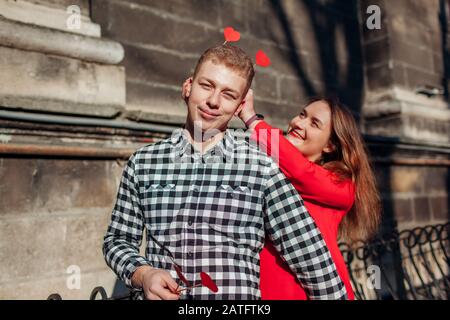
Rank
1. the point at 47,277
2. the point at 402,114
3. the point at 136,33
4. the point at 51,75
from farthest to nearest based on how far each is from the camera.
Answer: the point at 402,114 < the point at 136,33 < the point at 51,75 < the point at 47,277

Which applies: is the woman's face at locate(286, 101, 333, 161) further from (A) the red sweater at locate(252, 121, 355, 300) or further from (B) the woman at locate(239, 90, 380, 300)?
(A) the red sweater at locate(252, 121, 355, 300)

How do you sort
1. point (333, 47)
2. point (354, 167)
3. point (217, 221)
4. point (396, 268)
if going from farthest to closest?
point (333, 47), point (396, 268), point (354, 167), point (217, 221)

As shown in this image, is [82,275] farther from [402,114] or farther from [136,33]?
[402,114]

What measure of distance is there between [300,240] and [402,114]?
4.77 m

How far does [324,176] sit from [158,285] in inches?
45.0

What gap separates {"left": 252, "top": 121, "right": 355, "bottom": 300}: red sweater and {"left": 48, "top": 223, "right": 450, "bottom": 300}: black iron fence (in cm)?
191

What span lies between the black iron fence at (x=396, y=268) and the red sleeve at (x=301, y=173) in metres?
1.97

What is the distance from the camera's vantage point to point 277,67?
522cm

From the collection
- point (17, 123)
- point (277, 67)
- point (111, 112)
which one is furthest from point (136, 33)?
point (277, 67)

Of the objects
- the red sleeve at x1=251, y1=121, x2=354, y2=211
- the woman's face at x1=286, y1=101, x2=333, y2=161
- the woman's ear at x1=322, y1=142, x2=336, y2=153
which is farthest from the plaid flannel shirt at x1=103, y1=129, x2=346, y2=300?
the woman's ear at x1=322, y1=142, x2=336, y2=153

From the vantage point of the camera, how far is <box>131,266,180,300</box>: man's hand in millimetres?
1354

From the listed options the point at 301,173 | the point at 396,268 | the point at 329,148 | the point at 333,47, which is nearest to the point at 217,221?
the point at 301,173

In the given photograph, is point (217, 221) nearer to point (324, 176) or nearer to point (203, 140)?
point (203, 140)

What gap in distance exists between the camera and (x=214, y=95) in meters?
1.63
